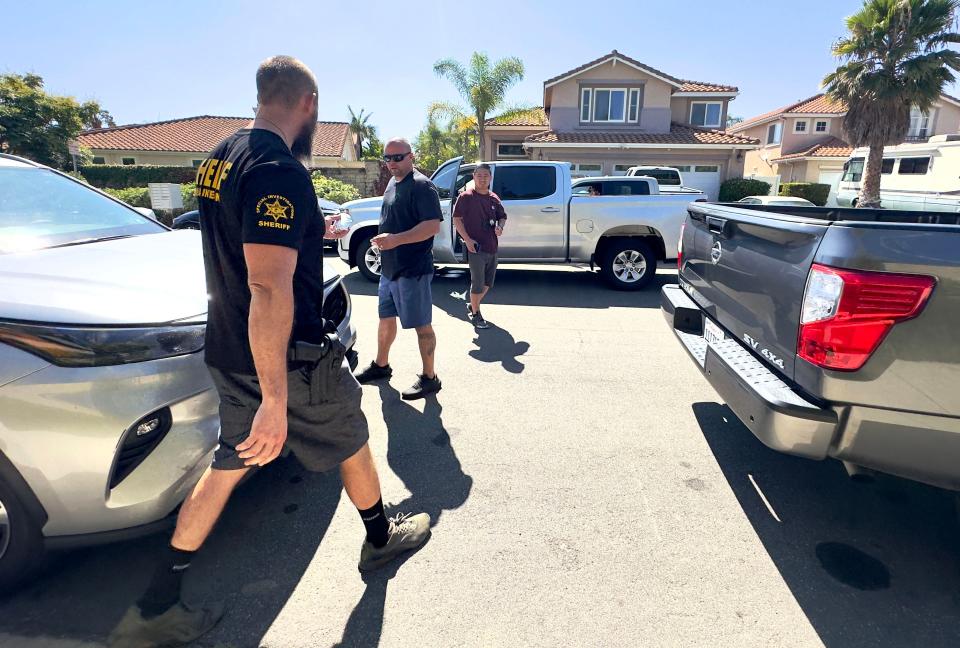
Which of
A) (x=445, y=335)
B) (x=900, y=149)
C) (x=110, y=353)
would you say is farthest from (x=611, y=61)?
(x=110, y=353)

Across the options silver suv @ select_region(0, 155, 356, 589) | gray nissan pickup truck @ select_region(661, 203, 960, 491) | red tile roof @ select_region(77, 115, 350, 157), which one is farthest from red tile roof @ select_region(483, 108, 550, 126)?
silver suv @ select_region(0, 155, 356, 589)

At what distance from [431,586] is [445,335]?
3.55 meters

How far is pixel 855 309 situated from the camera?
1.98m

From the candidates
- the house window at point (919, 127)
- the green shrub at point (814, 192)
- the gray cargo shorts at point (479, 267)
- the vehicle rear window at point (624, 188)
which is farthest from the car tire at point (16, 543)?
the house window at point (919, 127)

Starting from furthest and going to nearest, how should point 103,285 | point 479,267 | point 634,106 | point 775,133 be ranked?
point 775,133 → point 634,106 → point 479,267 → point 103,285

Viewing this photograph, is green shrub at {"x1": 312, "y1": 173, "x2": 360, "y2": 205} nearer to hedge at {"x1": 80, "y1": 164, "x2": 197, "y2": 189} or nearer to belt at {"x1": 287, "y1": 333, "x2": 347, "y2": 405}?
hedge at {"x1": 80, "y1": 164, "x2": 197, "y2": 189}

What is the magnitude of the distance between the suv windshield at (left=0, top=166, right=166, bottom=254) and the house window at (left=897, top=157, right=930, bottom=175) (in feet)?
86.8

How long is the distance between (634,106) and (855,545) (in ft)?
79.6

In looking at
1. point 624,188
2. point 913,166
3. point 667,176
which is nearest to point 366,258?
point 624,188

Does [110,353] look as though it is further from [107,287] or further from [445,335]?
[445,335]


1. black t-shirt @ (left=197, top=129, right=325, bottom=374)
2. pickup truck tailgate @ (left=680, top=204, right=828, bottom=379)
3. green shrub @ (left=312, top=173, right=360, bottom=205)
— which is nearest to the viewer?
black t-shirt @ (left=197, top=129, right=325, bottom=374)

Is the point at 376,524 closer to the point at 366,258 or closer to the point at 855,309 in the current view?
the point at 855,309

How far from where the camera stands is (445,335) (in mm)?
5613

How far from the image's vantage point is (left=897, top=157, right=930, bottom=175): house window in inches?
813
